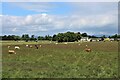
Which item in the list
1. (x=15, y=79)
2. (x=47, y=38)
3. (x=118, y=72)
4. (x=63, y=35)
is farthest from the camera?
(x=47, y=38)

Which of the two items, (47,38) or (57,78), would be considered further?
(47,38)

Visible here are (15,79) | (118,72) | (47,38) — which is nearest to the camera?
(15,79)

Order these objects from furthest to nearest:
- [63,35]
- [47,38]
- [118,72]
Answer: [47,38] < [63,35] < [118,72]

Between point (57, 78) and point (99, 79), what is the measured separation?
220cm

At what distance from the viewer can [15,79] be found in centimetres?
1441

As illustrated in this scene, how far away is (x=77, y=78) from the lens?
49.3ft

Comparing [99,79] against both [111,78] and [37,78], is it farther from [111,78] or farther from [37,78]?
[37,78]

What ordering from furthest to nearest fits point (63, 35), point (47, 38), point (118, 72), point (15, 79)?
point (47, 38), point (63, 35), point (118, 72), point (15, 79)

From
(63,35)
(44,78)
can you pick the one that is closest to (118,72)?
(44,78)

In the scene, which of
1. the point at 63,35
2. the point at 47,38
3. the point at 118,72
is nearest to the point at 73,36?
the point at 63,35

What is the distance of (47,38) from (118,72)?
15462cm

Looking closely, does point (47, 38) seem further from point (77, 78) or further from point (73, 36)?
point (77, 78)

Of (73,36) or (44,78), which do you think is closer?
(44,78)

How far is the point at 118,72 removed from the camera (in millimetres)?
17562
